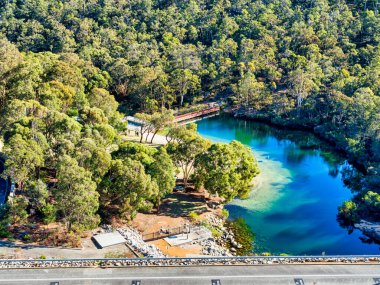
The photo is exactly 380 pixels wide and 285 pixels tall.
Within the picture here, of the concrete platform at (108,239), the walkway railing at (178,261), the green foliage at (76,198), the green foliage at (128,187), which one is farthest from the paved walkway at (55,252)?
the green foliage at (128,187)

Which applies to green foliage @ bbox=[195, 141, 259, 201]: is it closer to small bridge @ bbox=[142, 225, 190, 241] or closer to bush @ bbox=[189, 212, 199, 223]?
bush @ bbox=[189, 212, 199, 223]

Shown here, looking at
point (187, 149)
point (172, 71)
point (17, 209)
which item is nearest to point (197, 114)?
point (172, 71)

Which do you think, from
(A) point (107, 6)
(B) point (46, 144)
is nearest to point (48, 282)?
(B) point (46, 144)

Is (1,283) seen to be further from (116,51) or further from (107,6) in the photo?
(107,6)

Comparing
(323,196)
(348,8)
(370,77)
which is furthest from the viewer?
(348,8)

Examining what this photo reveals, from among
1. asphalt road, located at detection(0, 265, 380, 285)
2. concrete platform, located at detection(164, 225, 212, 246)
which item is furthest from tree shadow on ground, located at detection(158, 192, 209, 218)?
asphalt road, located at detection(0, 265, 380, 285)

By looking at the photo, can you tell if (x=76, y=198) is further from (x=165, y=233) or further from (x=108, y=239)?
(x=165, y=233)
